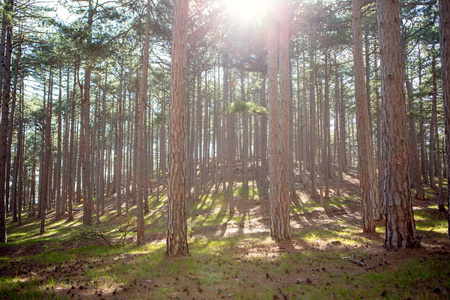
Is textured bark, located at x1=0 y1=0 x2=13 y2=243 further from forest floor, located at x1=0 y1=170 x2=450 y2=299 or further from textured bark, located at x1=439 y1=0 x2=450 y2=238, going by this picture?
textured bark, located at x1=439 y1=0 x2=450 y2=238

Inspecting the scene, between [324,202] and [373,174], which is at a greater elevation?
[373,174]

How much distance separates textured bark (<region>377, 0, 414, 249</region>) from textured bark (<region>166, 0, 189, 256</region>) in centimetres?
516

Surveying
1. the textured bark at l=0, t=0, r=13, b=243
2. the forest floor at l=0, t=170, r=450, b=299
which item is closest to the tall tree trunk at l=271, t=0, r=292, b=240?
the forest floor at l=0, t=170, r=450, b=299

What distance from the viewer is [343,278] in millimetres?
4496

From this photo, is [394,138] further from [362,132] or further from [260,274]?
[260,274]

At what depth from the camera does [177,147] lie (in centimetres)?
686

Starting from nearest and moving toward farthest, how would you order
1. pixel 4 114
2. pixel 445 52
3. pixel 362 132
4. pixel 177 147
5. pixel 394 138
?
pixel 445 52 → pixel 394 138 → pixel 177 147 → pixel 362 132 → pixel 4 114

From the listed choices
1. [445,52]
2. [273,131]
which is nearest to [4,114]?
[273,131]

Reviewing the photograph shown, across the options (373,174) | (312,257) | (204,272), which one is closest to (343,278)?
(312,257)

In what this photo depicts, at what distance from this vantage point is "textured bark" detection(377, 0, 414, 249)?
18.7ft

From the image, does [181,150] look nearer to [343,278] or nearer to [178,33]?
[178,33]

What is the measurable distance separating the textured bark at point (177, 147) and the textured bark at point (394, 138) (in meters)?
5.16

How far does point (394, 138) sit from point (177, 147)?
217 inches

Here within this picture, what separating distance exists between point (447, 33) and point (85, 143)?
52.9 feet
